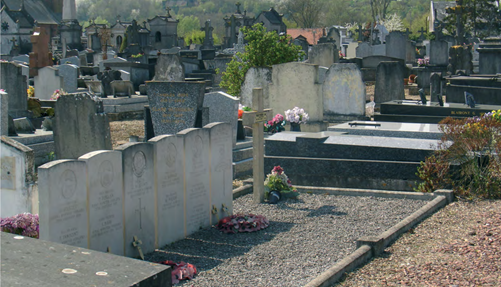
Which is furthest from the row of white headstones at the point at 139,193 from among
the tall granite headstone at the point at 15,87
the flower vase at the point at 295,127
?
the tall granite headstone at the point at 15,87

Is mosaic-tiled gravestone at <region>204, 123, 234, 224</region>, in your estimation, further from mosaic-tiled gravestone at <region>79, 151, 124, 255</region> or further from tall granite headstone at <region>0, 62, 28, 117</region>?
tall granite headstone at <region>0, 62, 28, 117</region>

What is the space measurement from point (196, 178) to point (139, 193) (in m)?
1.05

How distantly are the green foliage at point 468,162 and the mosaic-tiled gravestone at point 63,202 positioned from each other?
5.01 m

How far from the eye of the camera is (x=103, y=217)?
6371 mm

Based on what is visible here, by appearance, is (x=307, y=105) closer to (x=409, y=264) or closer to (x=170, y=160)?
(x=170, y=160)

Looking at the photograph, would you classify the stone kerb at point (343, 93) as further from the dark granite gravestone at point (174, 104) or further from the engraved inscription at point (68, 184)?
Result: the engraved inscription at point (68, 184)

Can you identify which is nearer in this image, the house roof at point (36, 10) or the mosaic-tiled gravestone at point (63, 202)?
the mosaic-tiled gravestone at point (63, 202)

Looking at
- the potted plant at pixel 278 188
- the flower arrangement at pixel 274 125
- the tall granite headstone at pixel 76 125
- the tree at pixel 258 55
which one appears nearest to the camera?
the potted plant at pixel 278 188

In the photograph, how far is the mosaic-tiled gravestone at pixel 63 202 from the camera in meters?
5.71

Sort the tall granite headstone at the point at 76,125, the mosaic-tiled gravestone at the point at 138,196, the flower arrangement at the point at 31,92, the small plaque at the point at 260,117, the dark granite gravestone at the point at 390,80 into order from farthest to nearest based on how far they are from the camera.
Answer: the flower arrangement at the point at 31,92 → the dark granite gravestone at the point at 390,80 → the tall granite headstone at the point at 76,125 → the small plaque at the point at 260,117 → the mosaic-tiled gravestone at the point at 138,196

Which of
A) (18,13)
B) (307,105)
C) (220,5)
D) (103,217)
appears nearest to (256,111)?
(103,217)

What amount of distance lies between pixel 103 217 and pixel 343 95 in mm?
9947

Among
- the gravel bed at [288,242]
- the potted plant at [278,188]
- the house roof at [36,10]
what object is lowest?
the gravel bed at [288,242]

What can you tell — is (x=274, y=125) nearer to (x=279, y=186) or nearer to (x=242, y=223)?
(x=279, y=186)
